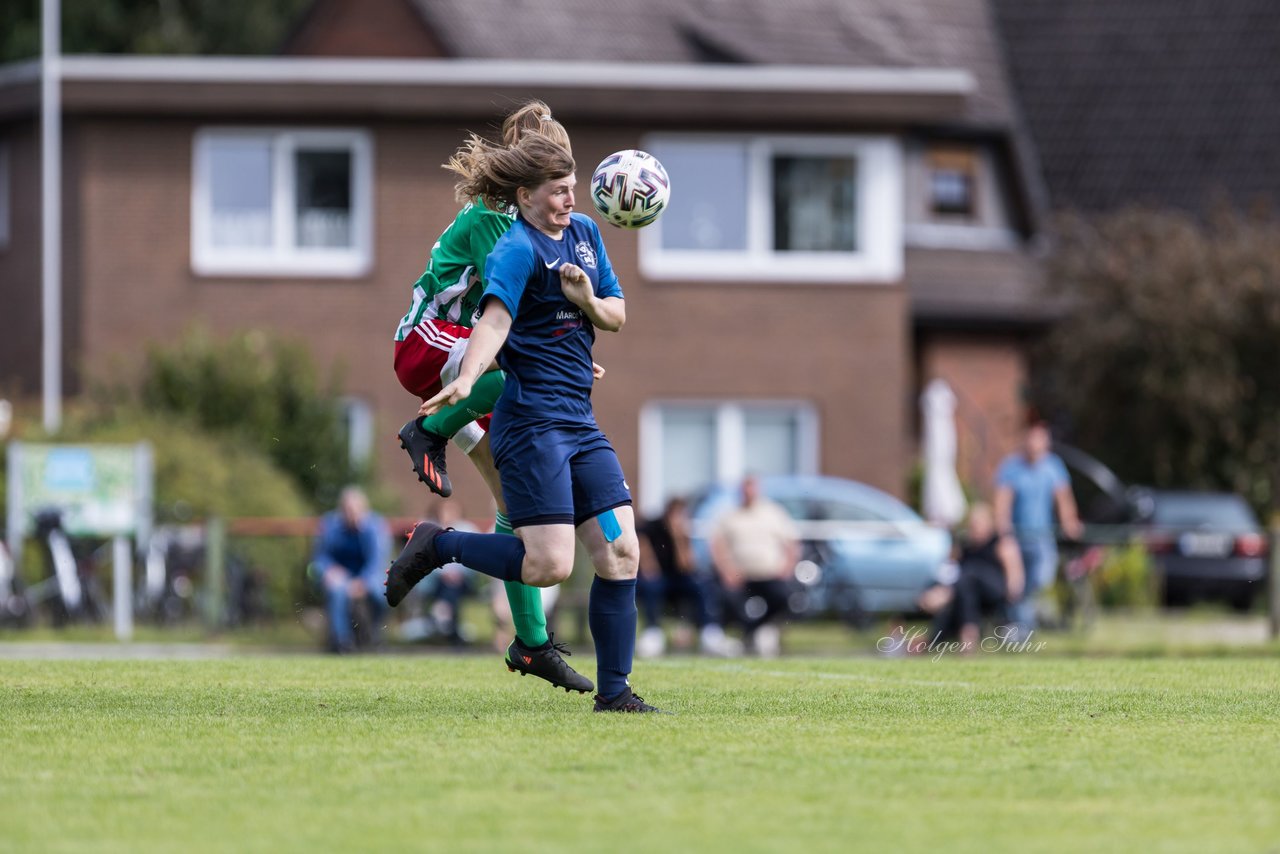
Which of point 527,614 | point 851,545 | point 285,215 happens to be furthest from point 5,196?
point 527,614

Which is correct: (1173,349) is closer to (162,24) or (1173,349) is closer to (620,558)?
(620,558)

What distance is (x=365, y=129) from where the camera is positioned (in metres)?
28.9

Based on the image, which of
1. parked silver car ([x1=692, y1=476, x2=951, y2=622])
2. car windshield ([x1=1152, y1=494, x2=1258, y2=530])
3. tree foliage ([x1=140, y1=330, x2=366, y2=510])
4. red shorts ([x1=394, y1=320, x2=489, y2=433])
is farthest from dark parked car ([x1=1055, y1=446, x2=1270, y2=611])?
red shorts ([x1=394, y1=320, x2=489, y2=433])

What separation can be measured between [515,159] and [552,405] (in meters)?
0.90

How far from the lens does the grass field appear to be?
5.56m

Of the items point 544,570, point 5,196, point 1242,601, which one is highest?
point 5,196

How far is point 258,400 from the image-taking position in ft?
85.4

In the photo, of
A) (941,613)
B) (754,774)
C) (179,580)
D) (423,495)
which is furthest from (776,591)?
(754,774)

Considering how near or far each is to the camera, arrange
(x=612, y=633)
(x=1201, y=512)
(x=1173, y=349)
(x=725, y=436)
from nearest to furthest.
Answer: (x=612, y=633)
(x=1201, y=512)
(x=1173, y=349)
(x=725, y=436)

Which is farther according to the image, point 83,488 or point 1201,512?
point 1201,512

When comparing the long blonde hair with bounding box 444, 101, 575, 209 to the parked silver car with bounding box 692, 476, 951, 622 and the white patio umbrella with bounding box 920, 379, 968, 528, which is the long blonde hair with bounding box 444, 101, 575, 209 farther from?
the white patio umbrella with bounding box 920, 379, 968, 528

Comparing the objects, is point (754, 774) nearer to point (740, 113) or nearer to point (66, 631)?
point (66, 631)

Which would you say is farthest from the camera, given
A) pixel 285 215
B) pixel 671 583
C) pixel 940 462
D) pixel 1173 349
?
pixel 1173 349

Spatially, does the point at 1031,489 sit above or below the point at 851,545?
above
